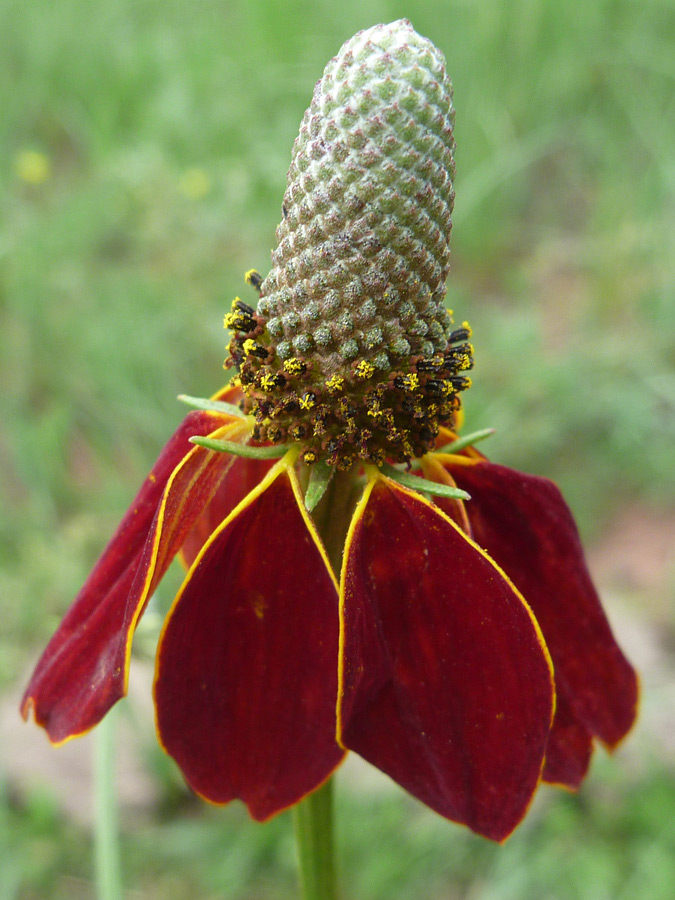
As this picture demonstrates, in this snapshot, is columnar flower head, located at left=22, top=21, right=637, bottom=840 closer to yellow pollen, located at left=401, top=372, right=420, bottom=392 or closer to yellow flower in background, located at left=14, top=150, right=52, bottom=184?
yellow pollen, located at left=401, top=372, right=420, bottom=392

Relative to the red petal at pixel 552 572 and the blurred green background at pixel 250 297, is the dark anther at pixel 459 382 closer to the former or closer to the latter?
the red petal at pixel 552 572

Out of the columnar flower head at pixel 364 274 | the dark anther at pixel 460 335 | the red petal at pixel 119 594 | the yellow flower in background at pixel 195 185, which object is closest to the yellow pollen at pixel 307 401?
the columnar flower head at pixel 364 274

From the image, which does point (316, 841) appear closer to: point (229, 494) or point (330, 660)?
point (330, 660)

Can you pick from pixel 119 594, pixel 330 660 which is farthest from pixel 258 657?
pixel 119 594

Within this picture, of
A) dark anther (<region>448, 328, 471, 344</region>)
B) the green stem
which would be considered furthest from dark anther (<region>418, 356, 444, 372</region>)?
the green stem

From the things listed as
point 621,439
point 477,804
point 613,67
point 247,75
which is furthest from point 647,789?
point 247,75

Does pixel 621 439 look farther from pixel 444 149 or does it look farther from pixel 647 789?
pixel 444 149
